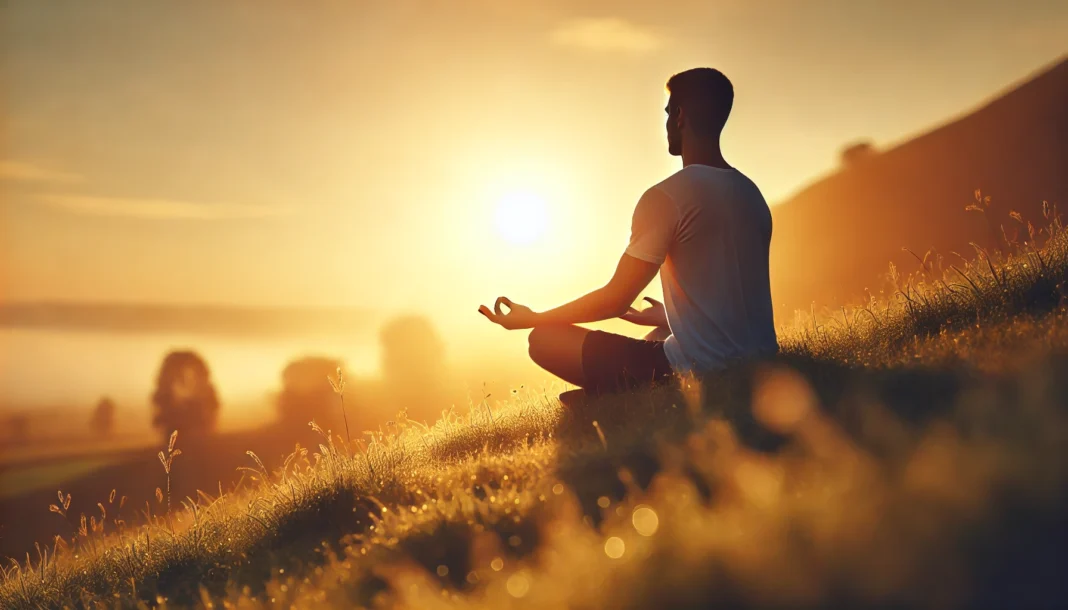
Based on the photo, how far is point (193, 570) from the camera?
530 centimetres

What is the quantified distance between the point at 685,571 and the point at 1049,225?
578 cm

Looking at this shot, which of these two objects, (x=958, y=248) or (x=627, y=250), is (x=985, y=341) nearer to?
(x=627, y=250)

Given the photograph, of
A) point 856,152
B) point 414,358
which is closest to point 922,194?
point 856,152

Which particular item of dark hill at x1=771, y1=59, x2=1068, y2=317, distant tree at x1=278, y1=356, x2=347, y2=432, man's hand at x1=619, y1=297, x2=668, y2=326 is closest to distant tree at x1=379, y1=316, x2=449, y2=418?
distant tree at x1=278, y1=356, x2=347, y2=432

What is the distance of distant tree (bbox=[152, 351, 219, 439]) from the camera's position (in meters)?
48.9

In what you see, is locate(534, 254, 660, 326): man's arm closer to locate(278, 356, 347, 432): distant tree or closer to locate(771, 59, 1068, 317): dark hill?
locate(771, 59, 1068, 317): dark hill

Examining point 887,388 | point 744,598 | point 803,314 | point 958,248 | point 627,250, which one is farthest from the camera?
point 958,248

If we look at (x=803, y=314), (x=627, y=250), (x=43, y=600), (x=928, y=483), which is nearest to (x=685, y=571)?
(x=928, y=483)

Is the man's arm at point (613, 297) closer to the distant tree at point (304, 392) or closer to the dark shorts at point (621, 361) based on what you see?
the dark shorts at point (621, 361)

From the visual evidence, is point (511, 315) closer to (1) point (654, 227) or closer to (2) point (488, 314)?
(2) point (488, 314)

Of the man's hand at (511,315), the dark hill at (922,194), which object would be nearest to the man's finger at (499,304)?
the man's hand at (511,315)

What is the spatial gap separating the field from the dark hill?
28.9 metres

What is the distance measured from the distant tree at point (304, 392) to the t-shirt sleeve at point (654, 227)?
4480cm

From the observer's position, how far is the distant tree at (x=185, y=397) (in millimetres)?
48906
